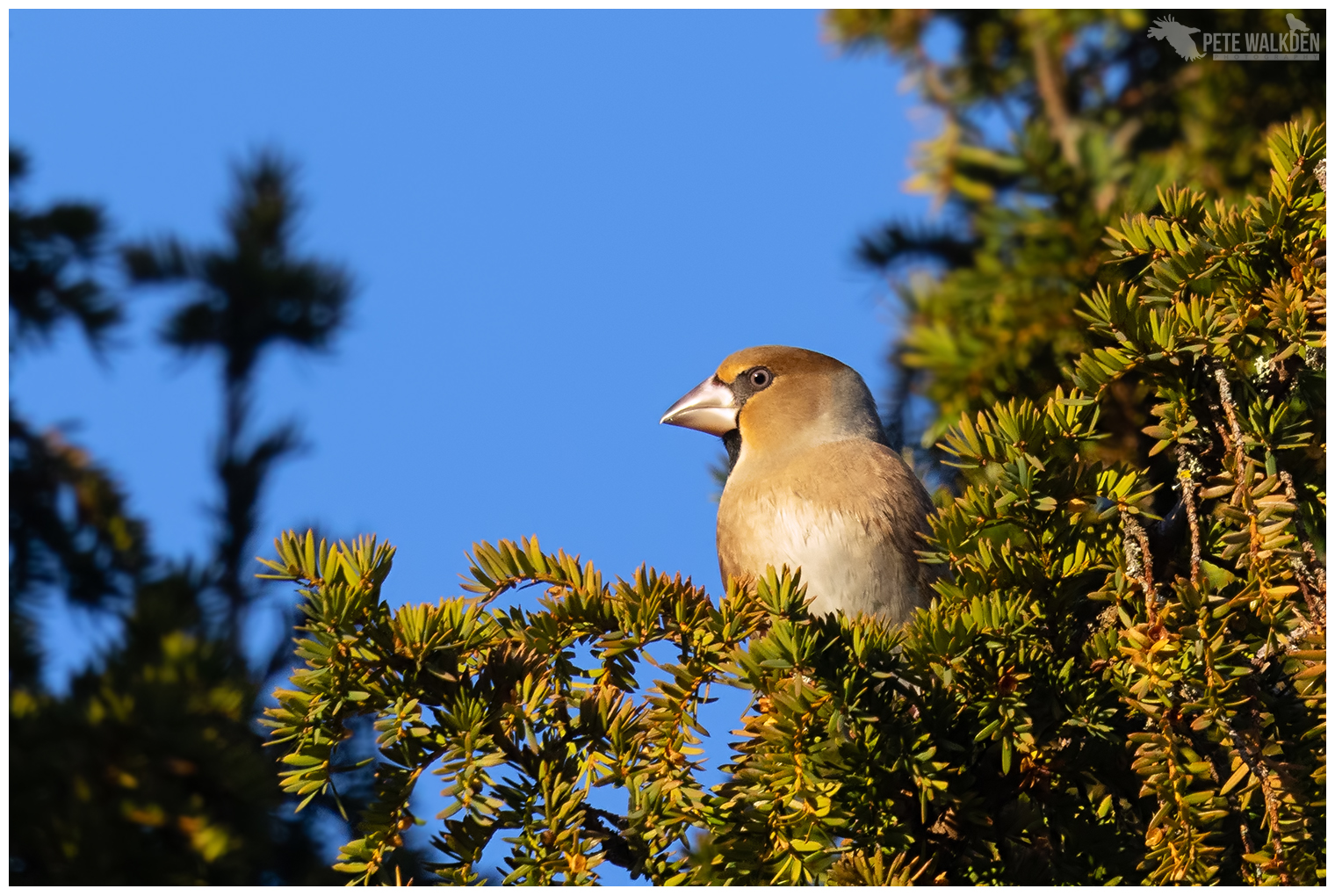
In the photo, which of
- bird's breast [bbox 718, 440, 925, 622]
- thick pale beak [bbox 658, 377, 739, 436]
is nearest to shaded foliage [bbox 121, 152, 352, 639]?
thick pale beak [bbox 658, 377, 739, 436]

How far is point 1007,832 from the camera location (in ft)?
6.66

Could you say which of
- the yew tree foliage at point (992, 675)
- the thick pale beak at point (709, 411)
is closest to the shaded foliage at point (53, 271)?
the thick pale beak at point (709, 411)

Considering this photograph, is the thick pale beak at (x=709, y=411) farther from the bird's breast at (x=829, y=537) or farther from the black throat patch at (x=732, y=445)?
the bird's breast at (x=829, y=537)

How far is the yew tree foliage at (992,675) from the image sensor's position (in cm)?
182

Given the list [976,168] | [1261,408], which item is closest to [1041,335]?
[976,168]

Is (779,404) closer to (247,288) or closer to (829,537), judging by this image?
(829,537)

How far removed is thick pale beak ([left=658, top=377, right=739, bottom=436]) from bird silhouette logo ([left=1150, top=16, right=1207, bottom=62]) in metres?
1.92

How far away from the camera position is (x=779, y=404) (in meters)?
4.27

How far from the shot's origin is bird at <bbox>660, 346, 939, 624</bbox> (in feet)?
11.5

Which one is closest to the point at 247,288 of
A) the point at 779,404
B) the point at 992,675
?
the point at 779,404

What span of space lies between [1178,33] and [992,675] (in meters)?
3.19

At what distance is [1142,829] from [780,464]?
76.2 inches

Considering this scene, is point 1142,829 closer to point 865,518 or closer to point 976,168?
point 865,518

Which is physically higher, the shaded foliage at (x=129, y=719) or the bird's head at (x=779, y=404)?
the bird's head at (x=779, y=404)
